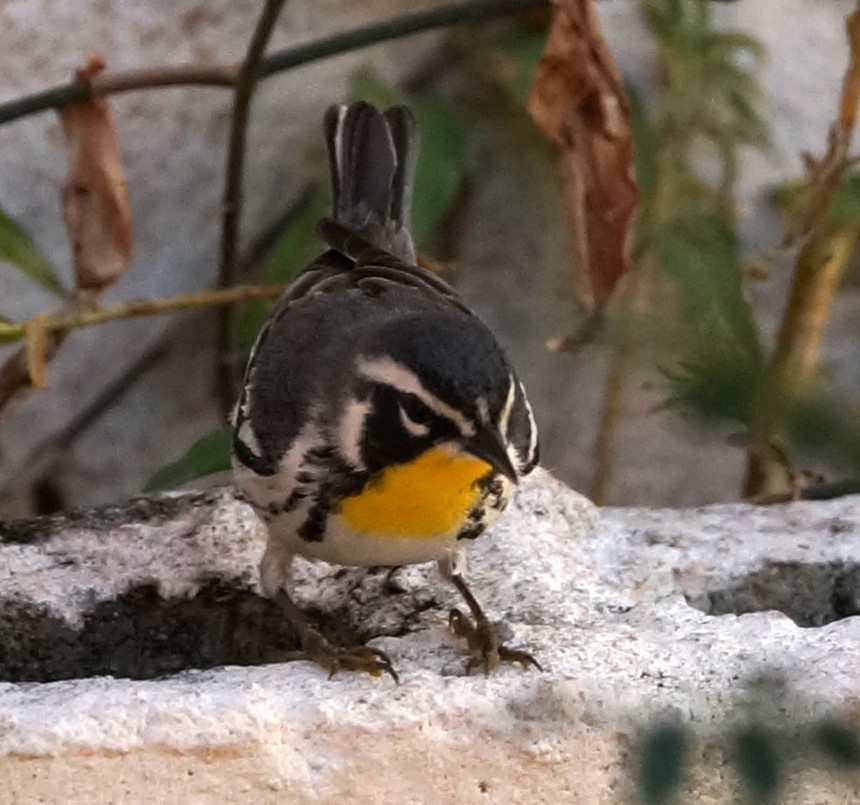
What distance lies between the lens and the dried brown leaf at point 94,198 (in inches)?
69.9

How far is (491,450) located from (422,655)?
211mm

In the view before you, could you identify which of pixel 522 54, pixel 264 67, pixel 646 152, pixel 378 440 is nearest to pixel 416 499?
pixel 378 440

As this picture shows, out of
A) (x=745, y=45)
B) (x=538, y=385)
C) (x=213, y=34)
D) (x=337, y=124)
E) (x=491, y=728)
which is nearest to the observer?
(x=491, y=728)

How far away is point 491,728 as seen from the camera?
1028mm

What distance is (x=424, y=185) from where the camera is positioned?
7.03 feet

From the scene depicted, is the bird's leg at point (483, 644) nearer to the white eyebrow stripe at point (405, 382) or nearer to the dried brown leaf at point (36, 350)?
the white eyebrow stripe at point (405, 382)

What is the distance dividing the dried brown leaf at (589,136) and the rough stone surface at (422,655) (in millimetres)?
347

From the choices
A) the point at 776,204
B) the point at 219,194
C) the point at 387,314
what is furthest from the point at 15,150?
the point at 776,204

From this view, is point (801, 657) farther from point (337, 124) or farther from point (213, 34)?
point (213, 34)

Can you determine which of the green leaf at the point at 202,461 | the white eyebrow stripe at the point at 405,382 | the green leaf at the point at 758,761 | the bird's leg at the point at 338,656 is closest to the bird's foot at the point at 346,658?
the bird's leg at the point at 338,656

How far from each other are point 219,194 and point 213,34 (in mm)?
281

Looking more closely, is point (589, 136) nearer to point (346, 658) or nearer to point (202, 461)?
point (202, 461)

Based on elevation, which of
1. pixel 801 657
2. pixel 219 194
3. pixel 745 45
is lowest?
pixel 801 657

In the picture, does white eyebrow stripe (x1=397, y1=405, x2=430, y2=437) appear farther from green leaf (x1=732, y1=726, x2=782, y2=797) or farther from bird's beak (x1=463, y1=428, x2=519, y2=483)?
green leaf (x1=732, y1=726, x2=782, y2=797)
